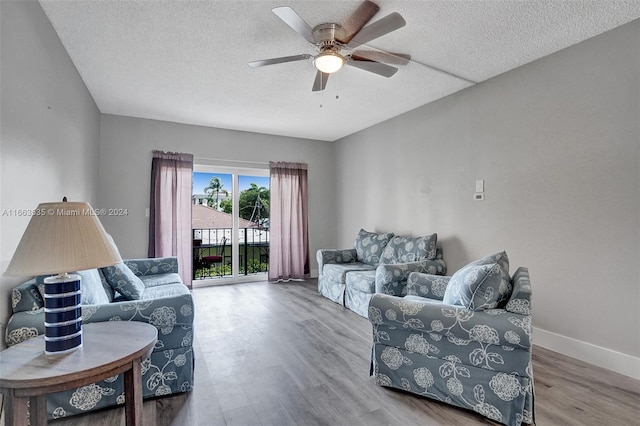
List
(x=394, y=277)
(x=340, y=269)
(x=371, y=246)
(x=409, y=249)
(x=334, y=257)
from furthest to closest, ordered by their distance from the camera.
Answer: (x=334, y=257), (x=371, y=246), (x=340, y=269), (x=409, y=249), (x=394, y=277)

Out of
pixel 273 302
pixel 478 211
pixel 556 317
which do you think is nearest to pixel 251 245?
pixel 273 302

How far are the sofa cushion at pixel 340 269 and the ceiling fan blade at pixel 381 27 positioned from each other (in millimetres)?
2811

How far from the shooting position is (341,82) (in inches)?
134

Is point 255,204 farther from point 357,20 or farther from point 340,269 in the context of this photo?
point 357,20

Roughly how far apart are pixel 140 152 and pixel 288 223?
2601 mm

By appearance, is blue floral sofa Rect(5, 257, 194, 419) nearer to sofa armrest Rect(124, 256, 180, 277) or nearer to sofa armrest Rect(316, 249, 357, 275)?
sofa armrest Rect(124, 256, 180, 277)

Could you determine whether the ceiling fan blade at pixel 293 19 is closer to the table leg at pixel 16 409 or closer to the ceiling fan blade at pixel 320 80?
the ceiling fan blade at pixel 320 80

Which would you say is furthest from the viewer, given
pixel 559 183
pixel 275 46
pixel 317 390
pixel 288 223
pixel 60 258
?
pixel 288 223

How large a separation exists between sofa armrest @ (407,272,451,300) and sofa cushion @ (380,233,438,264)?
1.04m

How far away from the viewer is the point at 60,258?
1.33m

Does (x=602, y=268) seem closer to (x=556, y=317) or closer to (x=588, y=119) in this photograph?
(x=556, y=317)

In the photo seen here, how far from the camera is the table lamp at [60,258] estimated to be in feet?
4.32

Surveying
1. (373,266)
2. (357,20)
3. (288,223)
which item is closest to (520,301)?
(357,20)

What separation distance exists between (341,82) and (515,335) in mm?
2831
